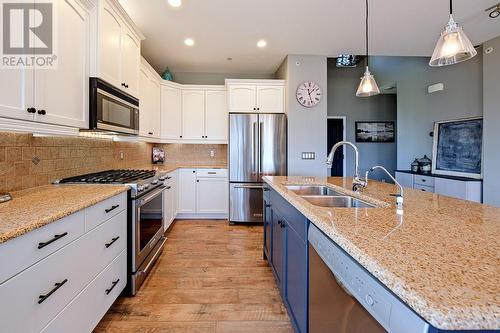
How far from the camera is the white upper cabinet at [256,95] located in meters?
4.33

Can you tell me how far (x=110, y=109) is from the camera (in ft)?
7.36

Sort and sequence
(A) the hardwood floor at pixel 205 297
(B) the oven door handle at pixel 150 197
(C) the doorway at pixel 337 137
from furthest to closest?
(C) the doorway at pixel 337 137 → (B) the oven door handle at pixel 150 197 → (A) the hardwood floor at pixel 205 297

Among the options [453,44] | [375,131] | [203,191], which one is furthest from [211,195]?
[375,131]

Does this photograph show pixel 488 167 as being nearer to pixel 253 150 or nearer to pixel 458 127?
pixel 458 127

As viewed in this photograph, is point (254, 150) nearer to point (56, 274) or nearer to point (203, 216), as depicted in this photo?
point (203, 216)

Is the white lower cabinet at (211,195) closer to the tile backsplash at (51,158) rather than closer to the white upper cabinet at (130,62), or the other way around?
the tile backsplash at (51,158)

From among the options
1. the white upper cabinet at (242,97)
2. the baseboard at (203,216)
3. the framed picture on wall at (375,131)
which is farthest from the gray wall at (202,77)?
the framed picture on wall at (375,131)

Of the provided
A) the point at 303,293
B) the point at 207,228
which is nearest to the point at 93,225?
the point at 303,293

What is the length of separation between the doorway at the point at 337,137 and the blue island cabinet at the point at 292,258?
467 cm

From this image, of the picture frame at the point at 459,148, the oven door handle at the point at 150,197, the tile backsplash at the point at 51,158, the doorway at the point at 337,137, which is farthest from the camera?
the doorway at the point at 337,137

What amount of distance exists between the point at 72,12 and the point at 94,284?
1842 millimetres

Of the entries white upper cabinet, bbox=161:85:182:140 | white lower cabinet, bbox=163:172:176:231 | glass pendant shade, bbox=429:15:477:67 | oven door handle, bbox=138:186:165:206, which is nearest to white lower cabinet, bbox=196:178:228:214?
white lower cabinet, bbox=163:172:176:231

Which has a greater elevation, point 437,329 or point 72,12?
point 72,12

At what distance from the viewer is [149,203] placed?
2477 millimetres
